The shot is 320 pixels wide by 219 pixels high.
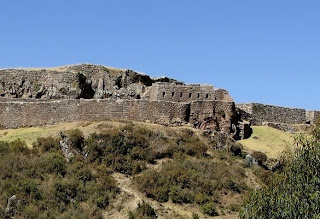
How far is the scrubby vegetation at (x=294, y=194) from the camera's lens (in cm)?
2198

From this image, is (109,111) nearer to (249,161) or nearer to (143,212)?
(249,161)

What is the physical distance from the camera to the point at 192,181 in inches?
1377

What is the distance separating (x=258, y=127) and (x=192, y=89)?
21.6 ft

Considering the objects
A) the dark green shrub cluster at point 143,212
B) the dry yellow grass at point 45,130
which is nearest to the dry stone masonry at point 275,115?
the dry yellow grass at point 45,130

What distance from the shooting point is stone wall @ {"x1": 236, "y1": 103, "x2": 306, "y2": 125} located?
4684cm

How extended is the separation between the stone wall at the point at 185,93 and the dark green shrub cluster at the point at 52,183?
778 centimetres

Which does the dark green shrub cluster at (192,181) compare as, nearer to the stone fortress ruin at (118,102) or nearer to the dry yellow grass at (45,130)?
the stone fortress ruin at (118,102)

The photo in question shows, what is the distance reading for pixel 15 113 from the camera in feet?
140

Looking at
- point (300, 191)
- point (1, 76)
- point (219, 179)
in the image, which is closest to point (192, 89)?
point (219, 179)

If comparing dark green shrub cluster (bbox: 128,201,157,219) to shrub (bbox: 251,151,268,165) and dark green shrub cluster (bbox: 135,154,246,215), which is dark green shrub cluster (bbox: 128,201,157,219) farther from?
shrub (bbox: 251,151,268,165)

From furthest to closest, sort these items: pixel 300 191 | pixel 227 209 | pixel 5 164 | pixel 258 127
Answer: pixel 258 127 → pixel 5 164 → pixel 227 209 → pixel 300 191

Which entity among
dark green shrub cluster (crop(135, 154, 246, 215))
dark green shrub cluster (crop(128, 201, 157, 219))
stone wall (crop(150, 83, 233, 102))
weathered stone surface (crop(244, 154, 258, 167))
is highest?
stone wall (crop(150, 83, 233, 102))

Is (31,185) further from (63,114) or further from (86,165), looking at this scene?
(63,114)

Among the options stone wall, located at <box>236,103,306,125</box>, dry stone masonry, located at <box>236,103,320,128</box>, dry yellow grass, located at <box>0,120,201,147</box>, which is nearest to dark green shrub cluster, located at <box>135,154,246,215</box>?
dry yellow grass, located at <box>0,120,201,147</box>
